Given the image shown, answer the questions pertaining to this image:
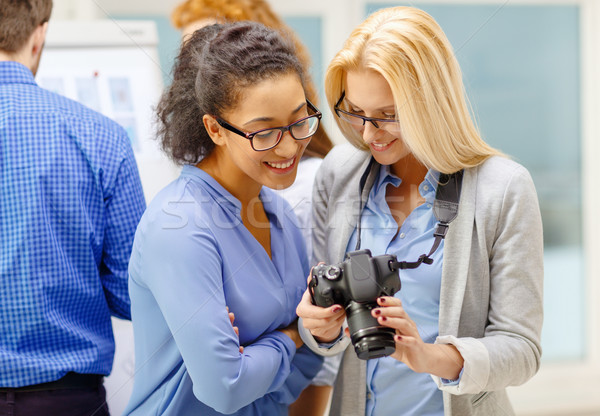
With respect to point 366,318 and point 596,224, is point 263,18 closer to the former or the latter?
point 366,318

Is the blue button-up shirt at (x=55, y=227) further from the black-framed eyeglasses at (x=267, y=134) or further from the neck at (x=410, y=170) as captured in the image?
the neck at (x=410, y=170)

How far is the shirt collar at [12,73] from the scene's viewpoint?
4.28 feet

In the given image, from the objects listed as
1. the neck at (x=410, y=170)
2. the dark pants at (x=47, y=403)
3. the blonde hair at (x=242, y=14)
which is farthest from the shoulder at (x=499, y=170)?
the dark pants at (x=47, y=403)

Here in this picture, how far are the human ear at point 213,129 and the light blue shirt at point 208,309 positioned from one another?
0.25 feet

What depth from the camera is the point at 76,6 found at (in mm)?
2551

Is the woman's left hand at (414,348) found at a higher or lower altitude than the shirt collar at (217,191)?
lower

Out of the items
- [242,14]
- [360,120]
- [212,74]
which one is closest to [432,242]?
[360,120]

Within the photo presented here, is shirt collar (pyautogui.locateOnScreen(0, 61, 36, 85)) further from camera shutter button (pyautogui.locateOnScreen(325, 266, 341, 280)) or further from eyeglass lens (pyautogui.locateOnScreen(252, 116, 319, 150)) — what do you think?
camera shutter button (pyautogui.locateOnScreen(325, 266, 341, 280))

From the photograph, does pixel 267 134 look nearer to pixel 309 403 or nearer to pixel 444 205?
pixel 444 205

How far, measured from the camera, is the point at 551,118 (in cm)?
311

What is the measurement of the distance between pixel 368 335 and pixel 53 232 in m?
0.71

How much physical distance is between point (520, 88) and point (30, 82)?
97.5 inches

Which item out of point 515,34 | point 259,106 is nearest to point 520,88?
point 515,34

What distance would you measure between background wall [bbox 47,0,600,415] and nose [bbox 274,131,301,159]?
1.79 metres
